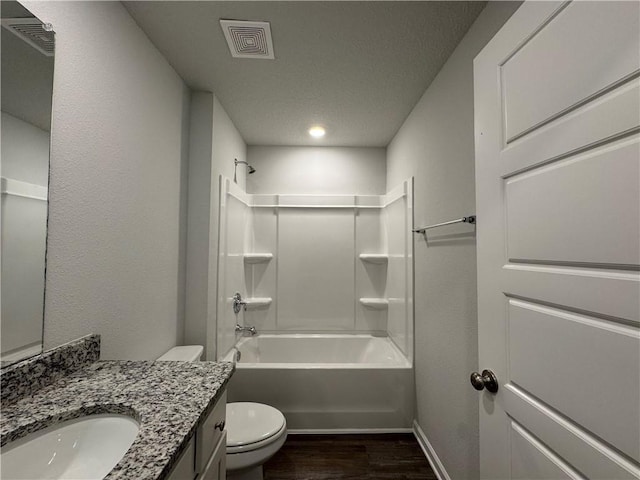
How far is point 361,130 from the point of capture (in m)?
2.83

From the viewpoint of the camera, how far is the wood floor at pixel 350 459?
6.08 ft

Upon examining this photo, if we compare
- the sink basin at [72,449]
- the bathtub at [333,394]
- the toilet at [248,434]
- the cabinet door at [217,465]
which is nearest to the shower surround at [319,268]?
the bathtub at [333,394]

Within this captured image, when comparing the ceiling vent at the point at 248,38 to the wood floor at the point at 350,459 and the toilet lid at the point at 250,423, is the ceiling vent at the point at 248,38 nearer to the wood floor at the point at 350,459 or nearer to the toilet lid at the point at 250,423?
the toilet lid at the point at 250,423

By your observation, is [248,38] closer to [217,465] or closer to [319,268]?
[217,465]

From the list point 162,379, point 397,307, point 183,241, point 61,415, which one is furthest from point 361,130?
point 61,415

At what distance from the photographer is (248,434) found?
1569 millimetres

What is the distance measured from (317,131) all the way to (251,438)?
8.11ft

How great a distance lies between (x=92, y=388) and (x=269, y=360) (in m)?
2.16

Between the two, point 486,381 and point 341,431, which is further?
point 341,431

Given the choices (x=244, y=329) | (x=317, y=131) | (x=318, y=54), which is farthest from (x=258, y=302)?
(x=318, y=54)

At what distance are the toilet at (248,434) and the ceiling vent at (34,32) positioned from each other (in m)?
1.50

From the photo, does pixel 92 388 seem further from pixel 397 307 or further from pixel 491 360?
pixel 397 307

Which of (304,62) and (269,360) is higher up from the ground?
(304,62)

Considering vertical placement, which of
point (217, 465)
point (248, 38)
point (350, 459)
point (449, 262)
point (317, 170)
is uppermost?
point (248, 38)
